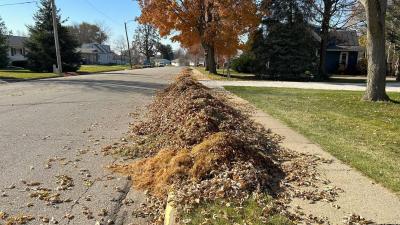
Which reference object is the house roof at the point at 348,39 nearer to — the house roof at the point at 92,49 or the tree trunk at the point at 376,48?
the tree trunk at the point at 376,48

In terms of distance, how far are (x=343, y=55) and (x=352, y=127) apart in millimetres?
37754

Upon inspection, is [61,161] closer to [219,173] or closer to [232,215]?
[219,173]

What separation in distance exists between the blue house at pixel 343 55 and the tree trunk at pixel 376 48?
30526 mm

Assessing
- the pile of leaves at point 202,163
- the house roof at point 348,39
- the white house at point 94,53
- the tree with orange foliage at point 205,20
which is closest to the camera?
the pile of leaves at point 202,163

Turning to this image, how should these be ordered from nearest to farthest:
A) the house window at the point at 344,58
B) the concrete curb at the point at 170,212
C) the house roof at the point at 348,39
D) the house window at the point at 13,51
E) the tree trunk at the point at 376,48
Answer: the concrete curb at the point at 170,212
the tree trunk at the point at 376,48
the house roof at the point at 348,39
the house window at the point at 344,58
the house window at the point at 13,51

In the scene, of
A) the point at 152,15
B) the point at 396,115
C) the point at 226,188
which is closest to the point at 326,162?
the point at 226,188

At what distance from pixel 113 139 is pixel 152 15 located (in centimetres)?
2686

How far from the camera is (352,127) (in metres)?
9.56

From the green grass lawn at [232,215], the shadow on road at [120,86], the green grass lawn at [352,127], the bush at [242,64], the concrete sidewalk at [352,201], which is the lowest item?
the shadow on road at [120,86]

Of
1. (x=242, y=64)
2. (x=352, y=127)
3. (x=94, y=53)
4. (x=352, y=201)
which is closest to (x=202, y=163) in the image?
(x=352, y=201)

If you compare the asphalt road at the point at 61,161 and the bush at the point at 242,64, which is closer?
the asphalt road at the point at 61,161

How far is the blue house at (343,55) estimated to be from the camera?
1734 inches

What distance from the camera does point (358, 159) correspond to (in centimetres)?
636

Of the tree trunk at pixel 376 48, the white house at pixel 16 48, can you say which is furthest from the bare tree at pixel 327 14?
the white house at pixel 16 48
